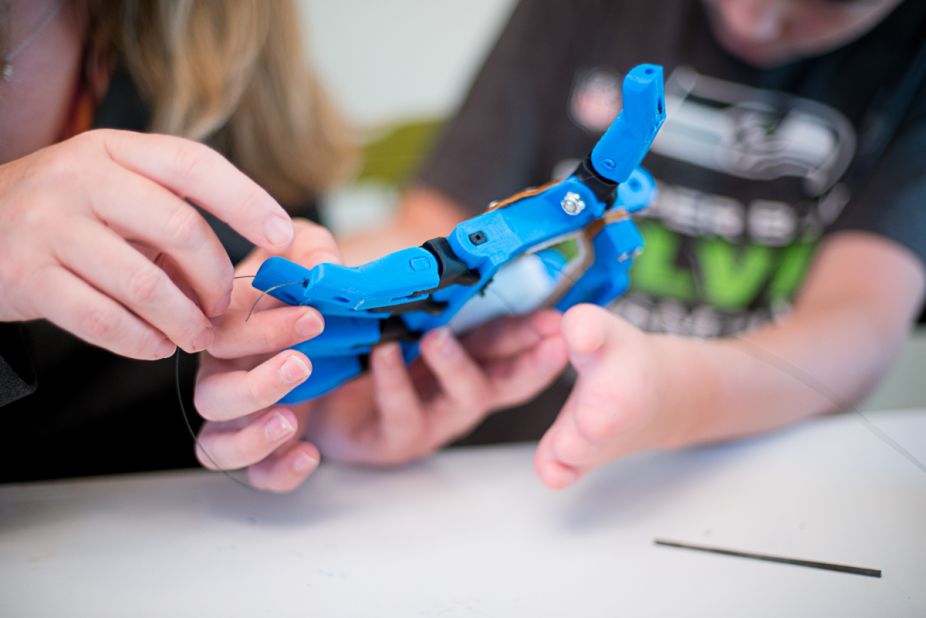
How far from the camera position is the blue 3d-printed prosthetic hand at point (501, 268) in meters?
0.26

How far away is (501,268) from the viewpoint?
0.31 m

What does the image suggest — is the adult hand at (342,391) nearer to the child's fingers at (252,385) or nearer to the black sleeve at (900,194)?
the child's fingers at (252,385)

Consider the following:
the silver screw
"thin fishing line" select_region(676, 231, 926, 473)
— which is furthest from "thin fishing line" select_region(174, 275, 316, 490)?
"thin fishing line" select_region(676, 231, 926, 473)

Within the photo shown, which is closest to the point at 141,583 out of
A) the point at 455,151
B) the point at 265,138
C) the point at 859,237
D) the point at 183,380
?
the point at 183,380

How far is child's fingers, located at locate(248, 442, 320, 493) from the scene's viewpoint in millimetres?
334

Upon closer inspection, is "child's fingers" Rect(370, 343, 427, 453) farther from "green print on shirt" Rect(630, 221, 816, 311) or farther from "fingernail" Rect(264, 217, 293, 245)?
"green print on shirt" Rect(630, 221, 816, 311)

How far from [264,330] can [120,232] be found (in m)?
0.06

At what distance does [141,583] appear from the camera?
298 mm

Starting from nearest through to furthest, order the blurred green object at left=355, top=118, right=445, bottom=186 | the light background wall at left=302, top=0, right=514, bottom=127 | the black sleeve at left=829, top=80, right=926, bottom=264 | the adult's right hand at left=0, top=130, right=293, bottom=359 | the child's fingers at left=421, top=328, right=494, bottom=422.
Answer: the adult's right hand at left=0, top=130, right=293, bottom=359
the child's fingers at left=421, top=328, right=494, bottom=422
the black sleeve at left=829, top=80, right=926, bottom=264
the light background wall at left=302, top=0, right=514, bottom=127
the blurred green object at left=355, top=118, right=445, bottom=186

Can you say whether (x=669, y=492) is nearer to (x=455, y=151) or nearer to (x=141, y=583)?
(x=141, y=583)

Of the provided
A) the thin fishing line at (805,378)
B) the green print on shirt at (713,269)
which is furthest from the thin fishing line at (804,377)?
the green print on shirt at (713,269)

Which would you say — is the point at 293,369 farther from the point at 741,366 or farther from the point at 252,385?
the point at 741,366

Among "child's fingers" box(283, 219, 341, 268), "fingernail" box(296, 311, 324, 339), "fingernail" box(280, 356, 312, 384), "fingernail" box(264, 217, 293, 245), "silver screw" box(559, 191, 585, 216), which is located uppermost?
"silver screw" box(559, 191, 585, 216)

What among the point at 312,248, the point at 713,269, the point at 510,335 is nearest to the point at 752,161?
the point at 713,269
